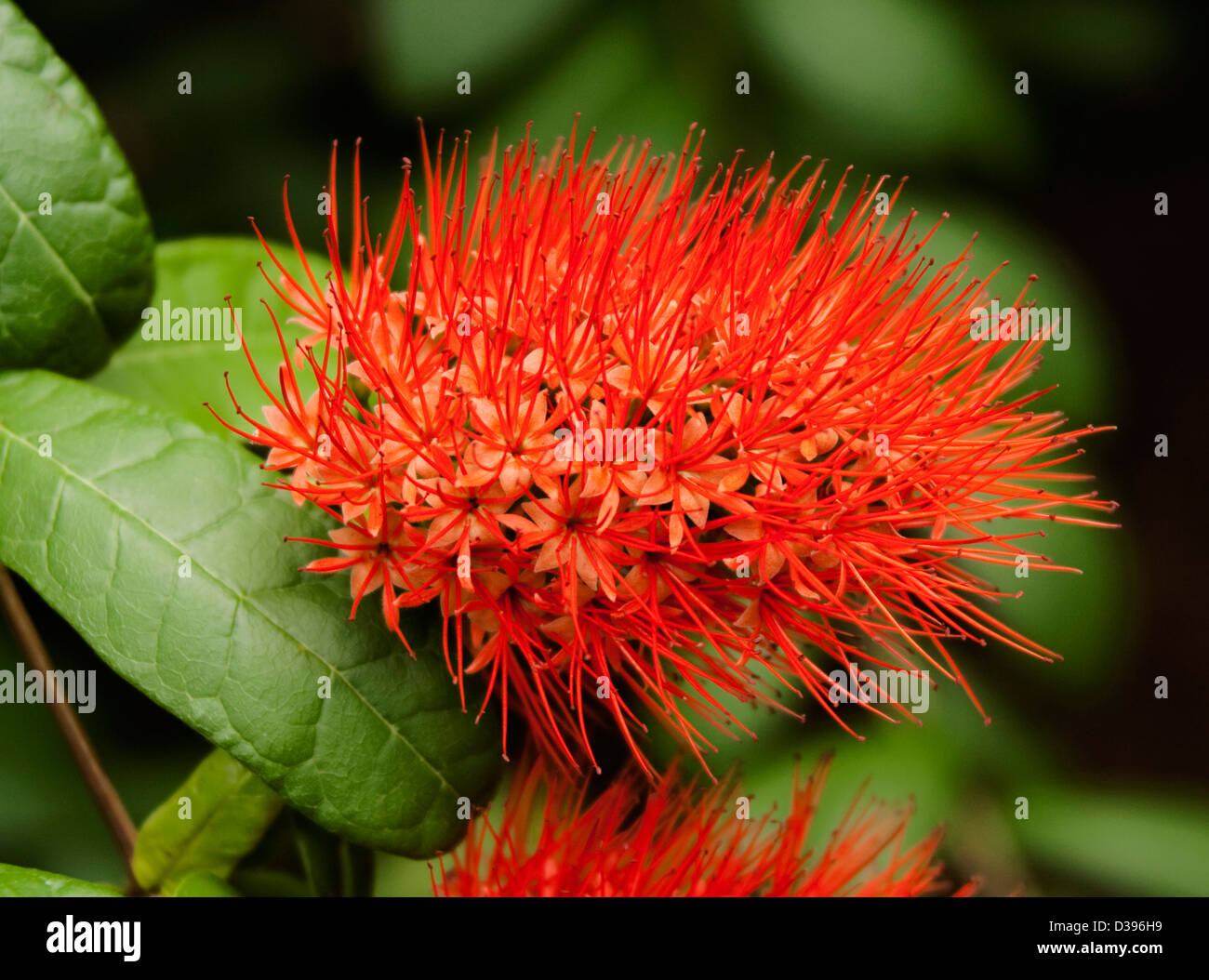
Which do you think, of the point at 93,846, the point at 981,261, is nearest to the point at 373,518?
the point at 93,846

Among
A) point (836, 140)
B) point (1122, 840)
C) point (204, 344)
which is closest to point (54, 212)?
point (204, 344)

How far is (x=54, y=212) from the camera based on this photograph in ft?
2.70

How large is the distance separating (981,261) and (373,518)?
87cm

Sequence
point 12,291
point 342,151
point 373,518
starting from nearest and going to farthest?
point 373,518, point 12,291, point 342,151

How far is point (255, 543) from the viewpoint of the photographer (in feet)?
2.41

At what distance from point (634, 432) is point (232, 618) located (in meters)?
0.30

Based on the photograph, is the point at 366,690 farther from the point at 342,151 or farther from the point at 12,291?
the point at 342,151

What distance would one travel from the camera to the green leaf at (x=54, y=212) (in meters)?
0.81

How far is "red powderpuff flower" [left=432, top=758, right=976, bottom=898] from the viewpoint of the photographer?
86 centimetres

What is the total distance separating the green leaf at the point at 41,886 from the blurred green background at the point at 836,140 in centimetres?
37

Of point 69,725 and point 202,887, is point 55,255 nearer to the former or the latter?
point 69,725

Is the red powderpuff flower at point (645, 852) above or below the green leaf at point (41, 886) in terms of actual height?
below

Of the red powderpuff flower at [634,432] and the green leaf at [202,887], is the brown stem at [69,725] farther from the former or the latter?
the red powderpuff flower at [634,432]

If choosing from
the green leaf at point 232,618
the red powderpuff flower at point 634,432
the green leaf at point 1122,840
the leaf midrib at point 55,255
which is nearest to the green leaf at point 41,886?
the green leaf at point 232,618
